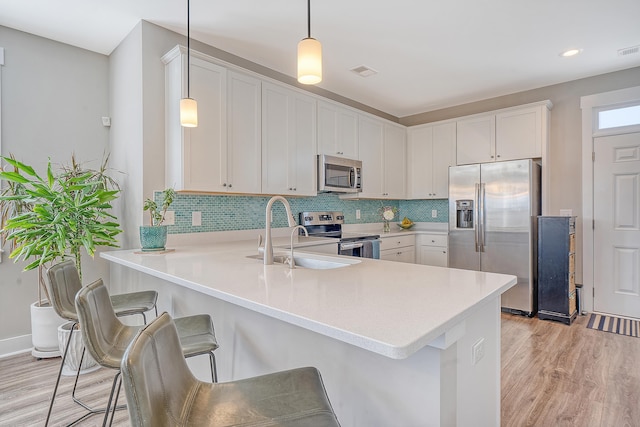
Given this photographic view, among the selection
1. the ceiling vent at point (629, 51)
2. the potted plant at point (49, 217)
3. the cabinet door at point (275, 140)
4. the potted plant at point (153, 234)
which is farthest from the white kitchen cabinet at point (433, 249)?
the potted plant at point (49, 217)

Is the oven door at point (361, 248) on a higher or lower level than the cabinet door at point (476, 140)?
lower

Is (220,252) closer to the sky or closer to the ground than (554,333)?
closer to the sky

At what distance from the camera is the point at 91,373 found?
98.9 inches

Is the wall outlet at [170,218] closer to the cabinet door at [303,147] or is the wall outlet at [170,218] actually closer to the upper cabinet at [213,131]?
the upper cabinet at [213,131]

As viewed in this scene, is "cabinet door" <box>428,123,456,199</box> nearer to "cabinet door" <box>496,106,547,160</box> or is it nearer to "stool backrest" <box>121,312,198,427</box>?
"cabinet door" <box>496,106,547,160</box>

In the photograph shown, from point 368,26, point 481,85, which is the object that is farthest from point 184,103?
point 481,85

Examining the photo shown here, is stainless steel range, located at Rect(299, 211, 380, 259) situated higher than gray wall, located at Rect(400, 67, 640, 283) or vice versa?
gray wall, located at Rect(400, 67, 640, 283)

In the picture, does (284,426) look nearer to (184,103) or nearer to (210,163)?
(184,103)

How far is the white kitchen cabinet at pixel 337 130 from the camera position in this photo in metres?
3.80

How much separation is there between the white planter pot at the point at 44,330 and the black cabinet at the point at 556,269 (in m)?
4.50

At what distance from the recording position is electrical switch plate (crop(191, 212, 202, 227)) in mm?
3025

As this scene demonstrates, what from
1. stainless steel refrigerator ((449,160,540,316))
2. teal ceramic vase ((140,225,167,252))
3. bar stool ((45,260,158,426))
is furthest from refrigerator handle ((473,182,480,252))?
bar stool ((45,260,158,426))

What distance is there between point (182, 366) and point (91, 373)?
81.9 inches

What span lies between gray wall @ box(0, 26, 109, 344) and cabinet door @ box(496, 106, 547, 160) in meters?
4.32
